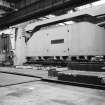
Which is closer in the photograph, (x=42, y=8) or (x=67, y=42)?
(x=67, y=42)

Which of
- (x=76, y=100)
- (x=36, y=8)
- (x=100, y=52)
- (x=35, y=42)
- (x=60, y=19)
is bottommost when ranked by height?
(x=76, y=100)

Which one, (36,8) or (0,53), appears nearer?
(36,8)

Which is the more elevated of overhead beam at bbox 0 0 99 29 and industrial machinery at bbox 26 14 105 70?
overhead beam at bbox 0 0 99 29

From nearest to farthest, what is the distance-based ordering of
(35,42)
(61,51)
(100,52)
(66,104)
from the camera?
1. (66,104)
2. (100,52)
3. (61,51)
4. (35,42)

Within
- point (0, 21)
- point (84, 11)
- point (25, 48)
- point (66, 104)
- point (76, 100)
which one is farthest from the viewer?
point (0, 21)

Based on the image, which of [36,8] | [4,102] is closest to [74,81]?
[4,102]

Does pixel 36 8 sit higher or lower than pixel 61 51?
higher

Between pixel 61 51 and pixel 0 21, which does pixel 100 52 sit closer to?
pixel 61 51

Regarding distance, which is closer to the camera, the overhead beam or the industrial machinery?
the industrial machinery

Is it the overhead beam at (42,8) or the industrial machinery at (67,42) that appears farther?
the overhead beam at (42,8)

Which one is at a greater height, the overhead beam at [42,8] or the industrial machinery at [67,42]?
the overhead beam at [42,8]

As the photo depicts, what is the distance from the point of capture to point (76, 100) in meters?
3.21

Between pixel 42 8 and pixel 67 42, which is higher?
pixel 42 8

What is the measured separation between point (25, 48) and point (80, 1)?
649cm
